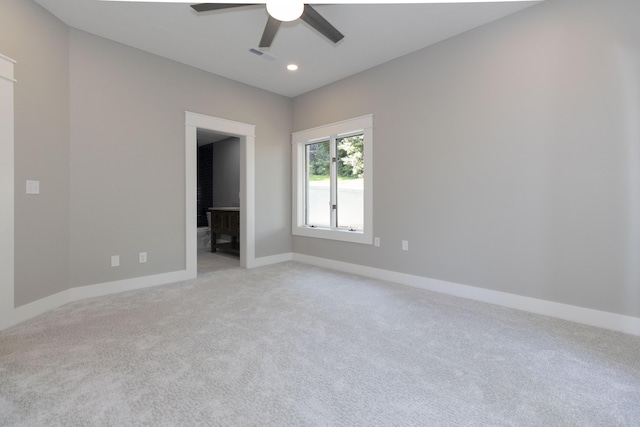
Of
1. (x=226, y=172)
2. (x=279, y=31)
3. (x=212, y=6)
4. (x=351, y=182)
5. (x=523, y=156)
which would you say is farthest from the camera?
(x=226, y=172)

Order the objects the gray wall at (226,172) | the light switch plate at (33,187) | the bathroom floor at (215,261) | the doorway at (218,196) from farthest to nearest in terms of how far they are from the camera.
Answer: the gray wall at (226,172), the doorway at (218,196), the bathroom floor at (215,261), the light switch plate at (33,187)

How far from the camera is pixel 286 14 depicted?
1.99m

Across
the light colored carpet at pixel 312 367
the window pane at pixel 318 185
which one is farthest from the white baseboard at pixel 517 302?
the window pane at pixel 318 185

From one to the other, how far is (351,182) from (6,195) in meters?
3.51

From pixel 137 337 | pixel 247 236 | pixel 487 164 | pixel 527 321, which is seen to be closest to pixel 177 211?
pixel 247 236

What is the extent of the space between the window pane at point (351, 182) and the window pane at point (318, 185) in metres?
0.23

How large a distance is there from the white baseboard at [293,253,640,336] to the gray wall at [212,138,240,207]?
386 centimetres

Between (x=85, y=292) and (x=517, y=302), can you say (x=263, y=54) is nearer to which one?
(x=85, y=292)

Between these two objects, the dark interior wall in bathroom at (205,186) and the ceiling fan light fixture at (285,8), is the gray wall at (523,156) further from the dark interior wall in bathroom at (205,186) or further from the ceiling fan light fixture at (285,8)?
the dark interior wall in bathroom at (205,186)

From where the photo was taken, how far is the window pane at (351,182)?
4105 mm

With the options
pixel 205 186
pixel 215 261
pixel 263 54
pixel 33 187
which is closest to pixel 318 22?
→ pixel 263 54

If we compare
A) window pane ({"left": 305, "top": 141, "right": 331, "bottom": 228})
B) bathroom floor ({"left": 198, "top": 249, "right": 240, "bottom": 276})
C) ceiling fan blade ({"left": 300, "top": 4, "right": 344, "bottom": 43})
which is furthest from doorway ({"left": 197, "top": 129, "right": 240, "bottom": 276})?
ceiling fan blade ({"left": 300, "top": 4, "right": 344, "bottom": 43})

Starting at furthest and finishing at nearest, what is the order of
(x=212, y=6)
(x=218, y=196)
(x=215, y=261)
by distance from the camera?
1. (x=218, y=196)
2. (x=215, y=261)
3. (x=212, y=6)

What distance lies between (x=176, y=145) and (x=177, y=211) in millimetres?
813
